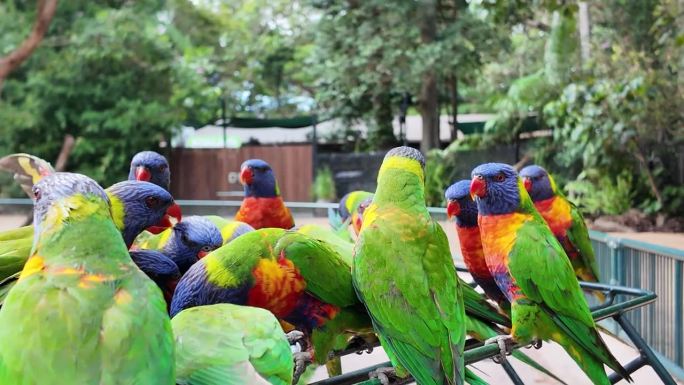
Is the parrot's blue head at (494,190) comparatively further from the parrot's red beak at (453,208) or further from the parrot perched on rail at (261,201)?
the parrot perched on rail at (261,201)

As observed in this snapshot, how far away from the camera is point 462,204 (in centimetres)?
173

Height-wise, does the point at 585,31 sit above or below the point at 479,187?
above

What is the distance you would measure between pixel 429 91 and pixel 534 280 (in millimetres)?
9027

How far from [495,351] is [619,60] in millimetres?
8048

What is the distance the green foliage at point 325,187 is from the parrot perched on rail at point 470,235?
876cm

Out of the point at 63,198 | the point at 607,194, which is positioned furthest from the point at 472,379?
the point at 607,194

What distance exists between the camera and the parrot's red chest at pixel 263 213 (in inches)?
82.7

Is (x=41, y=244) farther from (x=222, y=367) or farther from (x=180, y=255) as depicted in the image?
(x=180, y=255)

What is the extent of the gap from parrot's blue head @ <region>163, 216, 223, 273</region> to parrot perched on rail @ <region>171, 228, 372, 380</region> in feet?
0.42

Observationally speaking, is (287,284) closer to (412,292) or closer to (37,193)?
(412,292)

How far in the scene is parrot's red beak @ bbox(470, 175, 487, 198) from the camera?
5.19ft

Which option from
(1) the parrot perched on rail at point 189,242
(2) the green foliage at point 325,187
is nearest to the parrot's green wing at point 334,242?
(1) the parrot perched on rail at point 189,242

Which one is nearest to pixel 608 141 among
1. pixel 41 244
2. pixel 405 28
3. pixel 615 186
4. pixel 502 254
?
pixel 615 186

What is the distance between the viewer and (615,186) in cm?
844
